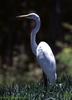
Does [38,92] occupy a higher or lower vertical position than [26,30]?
higher

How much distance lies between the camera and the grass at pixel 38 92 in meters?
13.3

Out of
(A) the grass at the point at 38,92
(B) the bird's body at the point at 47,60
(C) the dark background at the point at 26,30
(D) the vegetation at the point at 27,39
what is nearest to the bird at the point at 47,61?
(B) the bird's body at the point at 47,60

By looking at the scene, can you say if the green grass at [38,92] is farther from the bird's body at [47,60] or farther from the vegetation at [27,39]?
the vegetation at [27,39]

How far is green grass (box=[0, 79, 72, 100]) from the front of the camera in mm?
13336

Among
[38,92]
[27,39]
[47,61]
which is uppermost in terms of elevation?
[38,92]

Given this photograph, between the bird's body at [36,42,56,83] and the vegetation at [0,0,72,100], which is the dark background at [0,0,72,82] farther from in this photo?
the bird's body at [36,42,56,83]

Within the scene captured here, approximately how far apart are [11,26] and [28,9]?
125 centimetres

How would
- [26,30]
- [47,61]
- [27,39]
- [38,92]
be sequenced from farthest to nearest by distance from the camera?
[26,30]
[27,39]
[47,61]
[38,92]

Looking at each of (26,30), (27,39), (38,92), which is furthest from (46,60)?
(26,30)

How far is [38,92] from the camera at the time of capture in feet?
45.8

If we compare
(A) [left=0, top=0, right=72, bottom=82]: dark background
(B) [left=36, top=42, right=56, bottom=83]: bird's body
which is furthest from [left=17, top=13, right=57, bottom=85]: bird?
(A) [left=0, top=0, right=72, bottom=82]: dark background

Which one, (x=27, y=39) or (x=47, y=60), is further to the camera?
(x=27, y=39)

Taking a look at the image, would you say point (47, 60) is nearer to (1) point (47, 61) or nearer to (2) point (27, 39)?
(1) point (47, 61)

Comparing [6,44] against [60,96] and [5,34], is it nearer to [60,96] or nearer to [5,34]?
[5,34]
